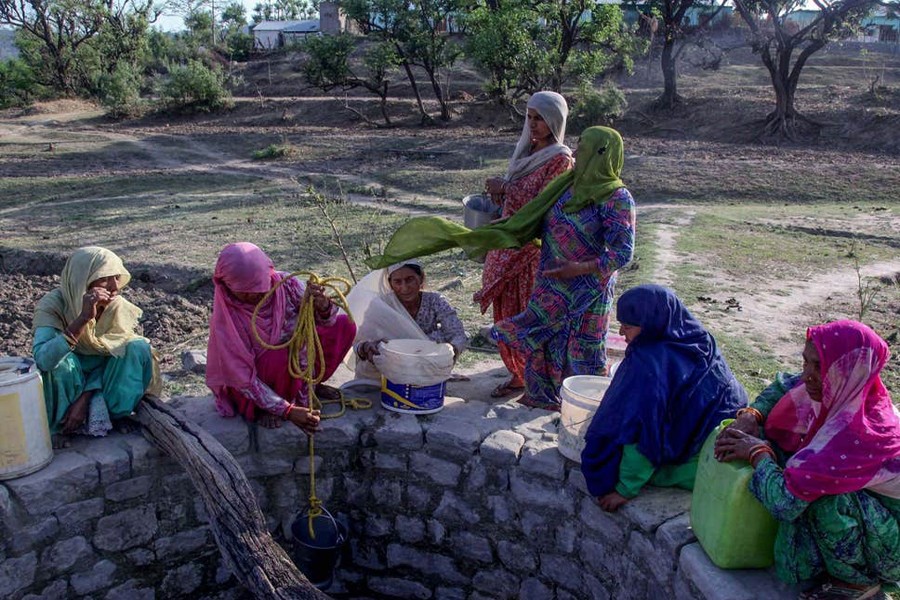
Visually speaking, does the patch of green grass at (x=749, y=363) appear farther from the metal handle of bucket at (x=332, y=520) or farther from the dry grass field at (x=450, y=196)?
the metal handle of bucket at (x=332, y=520)

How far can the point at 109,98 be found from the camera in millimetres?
23531

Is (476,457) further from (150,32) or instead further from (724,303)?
(150,32)

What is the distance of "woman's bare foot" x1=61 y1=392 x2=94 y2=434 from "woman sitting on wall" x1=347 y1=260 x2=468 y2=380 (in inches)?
47.6

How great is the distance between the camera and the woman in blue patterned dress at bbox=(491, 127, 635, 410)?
3.38 m

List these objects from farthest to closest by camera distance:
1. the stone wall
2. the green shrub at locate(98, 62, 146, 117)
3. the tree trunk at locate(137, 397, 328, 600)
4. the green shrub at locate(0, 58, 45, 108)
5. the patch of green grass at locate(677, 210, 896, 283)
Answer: the green shrub at locate(0, 58, 45, 108) < the green shrub at locate(98, 62, 146, 117) < the patch of green grass at locate(677, 210, 896, 283) < the stone wall < the tree trunk at locate(137, 397, 328, 600)

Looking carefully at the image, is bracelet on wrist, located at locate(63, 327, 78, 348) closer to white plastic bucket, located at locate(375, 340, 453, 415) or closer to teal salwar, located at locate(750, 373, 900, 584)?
white plastic bucket, located at locate(375, 340, 453, 415)

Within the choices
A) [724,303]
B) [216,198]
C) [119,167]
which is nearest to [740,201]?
[724,303]

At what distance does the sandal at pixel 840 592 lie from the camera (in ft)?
7.58

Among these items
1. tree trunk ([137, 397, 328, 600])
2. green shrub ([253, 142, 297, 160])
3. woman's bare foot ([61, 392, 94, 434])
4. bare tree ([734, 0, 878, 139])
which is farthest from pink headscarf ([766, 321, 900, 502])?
bare tree ([734, 0, 878, 139])

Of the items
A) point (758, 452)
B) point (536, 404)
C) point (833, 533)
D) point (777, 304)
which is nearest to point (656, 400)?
point (758, 452)

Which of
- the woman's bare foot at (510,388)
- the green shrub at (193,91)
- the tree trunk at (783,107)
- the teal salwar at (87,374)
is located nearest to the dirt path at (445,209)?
the woman's bare foot at (510,388)

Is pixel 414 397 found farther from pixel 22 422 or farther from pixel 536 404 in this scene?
pixel 22 422

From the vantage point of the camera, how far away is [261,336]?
11.4 feet

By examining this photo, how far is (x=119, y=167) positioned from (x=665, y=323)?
14547 mm
